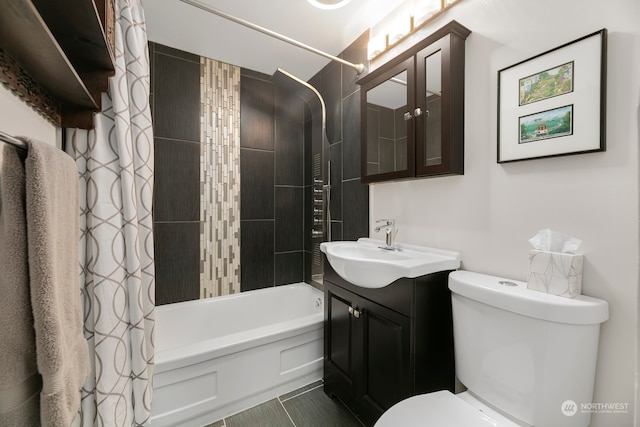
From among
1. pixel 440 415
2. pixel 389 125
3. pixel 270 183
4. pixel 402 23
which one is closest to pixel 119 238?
pixel 440 415

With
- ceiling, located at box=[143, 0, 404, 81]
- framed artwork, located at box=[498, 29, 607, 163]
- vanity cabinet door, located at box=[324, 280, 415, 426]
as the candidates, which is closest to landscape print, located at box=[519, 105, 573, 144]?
framed artwork, located at box=[498, 29, 607, 163]

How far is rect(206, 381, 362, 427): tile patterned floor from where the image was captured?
1444 millimetres

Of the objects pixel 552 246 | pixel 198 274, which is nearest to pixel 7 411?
pixel 552 246

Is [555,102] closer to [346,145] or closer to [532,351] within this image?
[532,351]

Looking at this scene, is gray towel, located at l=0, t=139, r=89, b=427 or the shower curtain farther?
the shower curtain

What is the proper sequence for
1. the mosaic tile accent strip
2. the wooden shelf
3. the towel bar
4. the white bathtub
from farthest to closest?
the mosaic tile accent strip
the white bathtub
the wooden shelf
the towel bar

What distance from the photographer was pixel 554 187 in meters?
0.95

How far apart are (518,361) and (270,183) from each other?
2.13 metres

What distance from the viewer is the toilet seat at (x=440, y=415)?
0.84 metres

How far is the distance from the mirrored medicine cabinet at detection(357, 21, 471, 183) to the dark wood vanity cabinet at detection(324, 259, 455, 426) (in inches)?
22.5

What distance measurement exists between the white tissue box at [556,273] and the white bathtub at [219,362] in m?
1.25

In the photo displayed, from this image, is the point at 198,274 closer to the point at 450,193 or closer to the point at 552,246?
the point at 450,193

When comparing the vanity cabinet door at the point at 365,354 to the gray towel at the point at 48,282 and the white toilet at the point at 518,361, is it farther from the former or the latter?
the gray towel at the point at 48,282

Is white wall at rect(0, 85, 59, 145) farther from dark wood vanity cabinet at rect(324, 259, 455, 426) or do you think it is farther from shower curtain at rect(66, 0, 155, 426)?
dark wood vanity cabinet at rect(324, 259, 455, 426)
